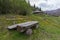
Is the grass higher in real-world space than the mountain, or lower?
higher

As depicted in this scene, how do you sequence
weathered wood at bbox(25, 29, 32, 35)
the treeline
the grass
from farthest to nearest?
the treeline → weathered wood at bbox(25, 29, 32, 35) → the grass

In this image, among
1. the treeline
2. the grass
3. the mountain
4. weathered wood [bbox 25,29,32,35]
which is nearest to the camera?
the grass

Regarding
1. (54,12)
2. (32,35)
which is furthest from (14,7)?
(54,12)

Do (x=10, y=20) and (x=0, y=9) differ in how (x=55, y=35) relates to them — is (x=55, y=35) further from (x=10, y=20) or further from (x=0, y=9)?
(x=0, y=9)

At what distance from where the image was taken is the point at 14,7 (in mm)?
18656

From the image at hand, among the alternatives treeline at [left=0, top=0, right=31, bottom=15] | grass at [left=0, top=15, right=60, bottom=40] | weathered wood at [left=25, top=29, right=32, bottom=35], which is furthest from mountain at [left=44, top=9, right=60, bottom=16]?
weathered wood at [left=25, top=29, right=32, bottom=35]

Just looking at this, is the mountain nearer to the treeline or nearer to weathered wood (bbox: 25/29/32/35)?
the treeline

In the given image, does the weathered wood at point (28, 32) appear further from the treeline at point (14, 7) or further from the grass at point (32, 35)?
the treeline at point (14, 7)

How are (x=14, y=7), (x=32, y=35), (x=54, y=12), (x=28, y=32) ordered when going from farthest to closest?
(x=54, y=12)
(x=14, y=7)
(x=32, y=35)
(x=28, y=32)

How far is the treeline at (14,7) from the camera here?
17.9m

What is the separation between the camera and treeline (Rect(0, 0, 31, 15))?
58.8 feet

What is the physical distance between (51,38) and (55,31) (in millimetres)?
1496

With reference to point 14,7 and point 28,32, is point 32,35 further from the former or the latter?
point 14,7

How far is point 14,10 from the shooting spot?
18.7m
